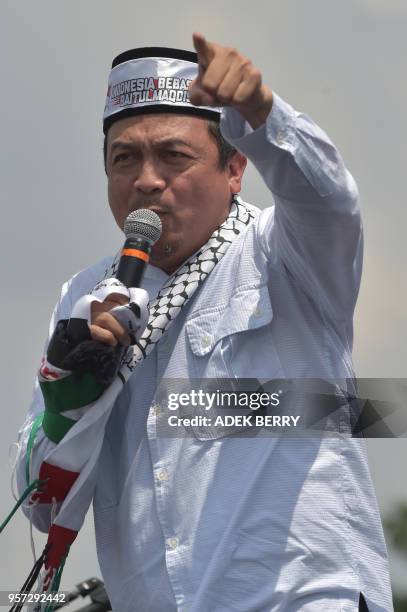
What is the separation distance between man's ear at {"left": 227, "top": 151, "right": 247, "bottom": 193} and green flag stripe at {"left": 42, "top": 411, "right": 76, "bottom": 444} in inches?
41.7

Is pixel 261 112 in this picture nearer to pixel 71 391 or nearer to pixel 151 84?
pixel 71 391

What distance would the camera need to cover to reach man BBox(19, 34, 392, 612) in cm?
373

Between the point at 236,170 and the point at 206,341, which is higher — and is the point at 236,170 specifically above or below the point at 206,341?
above

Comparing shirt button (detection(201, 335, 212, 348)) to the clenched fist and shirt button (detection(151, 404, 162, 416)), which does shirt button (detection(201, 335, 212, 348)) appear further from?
the clenched fist

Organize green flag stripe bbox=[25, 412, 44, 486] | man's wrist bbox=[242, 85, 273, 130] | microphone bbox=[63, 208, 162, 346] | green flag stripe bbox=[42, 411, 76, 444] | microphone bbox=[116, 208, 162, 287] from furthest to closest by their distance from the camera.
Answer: green flag stripe bbox=[25, 412, 44, 486]
green flag stripe bbox=[42, 411, 76, 444]
microphone bbox=[116, 208, 162, 287]
microphone bbox=[63, 208, 162, 346]
man's wrist bbox=[242, 85, 273, 130]

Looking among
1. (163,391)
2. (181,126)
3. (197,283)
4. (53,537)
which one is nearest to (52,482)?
(53,537)

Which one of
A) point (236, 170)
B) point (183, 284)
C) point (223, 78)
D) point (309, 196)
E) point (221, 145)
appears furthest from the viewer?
point (236, 170)

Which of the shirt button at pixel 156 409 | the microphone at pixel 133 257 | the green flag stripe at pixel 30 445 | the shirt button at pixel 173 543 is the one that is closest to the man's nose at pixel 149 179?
the microphone at pixel 133 257

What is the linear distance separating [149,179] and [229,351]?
623mm

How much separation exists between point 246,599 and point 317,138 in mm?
1292

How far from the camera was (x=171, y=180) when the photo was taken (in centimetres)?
434

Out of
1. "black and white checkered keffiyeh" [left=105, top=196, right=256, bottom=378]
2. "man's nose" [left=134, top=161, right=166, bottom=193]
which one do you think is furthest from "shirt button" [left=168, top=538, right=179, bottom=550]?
"man's nose" [left=134, top=161, right=166, bottom=193]

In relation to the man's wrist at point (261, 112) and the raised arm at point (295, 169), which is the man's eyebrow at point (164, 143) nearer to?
the raised arm at point (295, 169)

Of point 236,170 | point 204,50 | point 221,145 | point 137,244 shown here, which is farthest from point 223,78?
point 236,170
